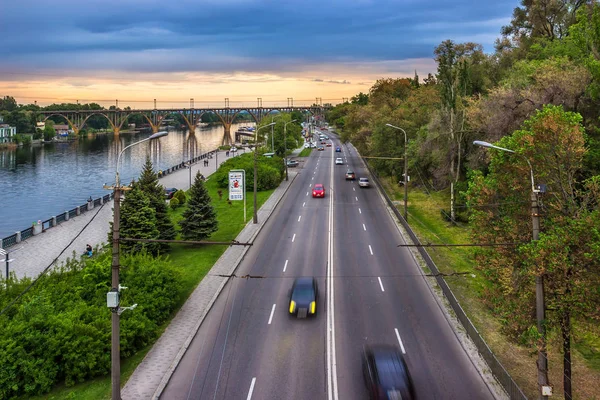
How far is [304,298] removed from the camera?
835 inches

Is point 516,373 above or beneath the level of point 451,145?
beneath

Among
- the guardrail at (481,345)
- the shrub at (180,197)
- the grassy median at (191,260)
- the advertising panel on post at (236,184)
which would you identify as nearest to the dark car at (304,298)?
the guardrail at (481,345)

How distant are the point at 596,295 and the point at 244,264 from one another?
19.6m

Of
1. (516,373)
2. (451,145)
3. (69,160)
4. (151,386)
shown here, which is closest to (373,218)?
(451,145)

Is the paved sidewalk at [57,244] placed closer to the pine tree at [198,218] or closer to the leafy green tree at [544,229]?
the pine tree at [198,218]

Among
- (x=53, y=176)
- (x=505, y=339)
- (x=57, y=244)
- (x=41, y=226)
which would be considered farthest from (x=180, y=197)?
(x=53, y=176)

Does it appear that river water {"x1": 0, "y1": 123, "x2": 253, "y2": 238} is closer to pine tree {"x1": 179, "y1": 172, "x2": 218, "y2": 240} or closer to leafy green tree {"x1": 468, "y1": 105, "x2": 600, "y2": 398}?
pine tree {"x1": 179, "y1": 172, "x2": 218, "y2": 240}

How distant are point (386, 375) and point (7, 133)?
552 feet

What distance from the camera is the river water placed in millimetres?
59344

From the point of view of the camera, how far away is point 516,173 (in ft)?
50.0

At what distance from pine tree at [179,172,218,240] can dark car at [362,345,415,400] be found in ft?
64.0

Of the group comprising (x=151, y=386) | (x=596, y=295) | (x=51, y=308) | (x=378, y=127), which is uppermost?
(x=378, y=127)

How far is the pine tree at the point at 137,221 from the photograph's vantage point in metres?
28.6

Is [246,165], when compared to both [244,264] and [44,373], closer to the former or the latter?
[244,264]
